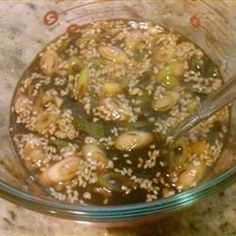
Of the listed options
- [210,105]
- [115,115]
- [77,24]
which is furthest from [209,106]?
[77,24]

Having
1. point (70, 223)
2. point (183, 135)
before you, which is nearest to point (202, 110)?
point (183, 135)

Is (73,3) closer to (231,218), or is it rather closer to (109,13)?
(109,13)

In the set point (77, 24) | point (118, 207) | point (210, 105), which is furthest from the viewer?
point (77, 24)

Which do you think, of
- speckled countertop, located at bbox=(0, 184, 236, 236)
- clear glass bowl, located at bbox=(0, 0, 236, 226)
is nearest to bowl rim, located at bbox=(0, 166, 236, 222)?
clear glass bowl, located at bbox=(0, 0, 236, 226)

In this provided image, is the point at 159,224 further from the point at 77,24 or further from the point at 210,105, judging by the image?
the point at 77,24

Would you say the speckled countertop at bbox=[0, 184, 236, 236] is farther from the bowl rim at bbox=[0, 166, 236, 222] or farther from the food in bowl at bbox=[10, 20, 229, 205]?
the bowl rim at bbox=[0, 166, 236, 222]

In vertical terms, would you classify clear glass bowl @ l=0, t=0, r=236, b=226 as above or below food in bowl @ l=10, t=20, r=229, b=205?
above

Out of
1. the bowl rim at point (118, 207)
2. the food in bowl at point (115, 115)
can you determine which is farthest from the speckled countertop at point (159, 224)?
the bowl rim at point (118, 207)
